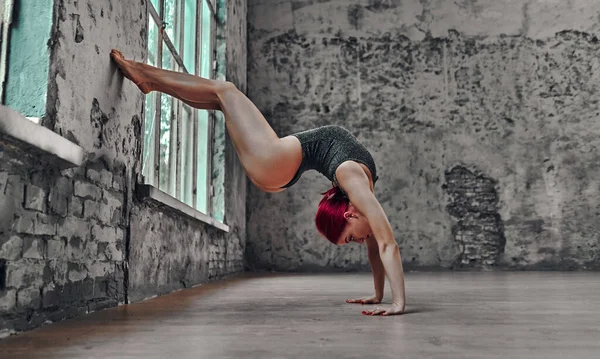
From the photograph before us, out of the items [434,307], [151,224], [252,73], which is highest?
[252,73]

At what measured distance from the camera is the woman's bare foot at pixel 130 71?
2.51 metres

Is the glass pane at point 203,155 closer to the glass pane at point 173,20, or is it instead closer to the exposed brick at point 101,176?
the glass pane at point 173,20

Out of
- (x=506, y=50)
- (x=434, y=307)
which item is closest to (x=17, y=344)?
(x=434, y=307)

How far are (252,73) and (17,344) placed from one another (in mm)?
6027

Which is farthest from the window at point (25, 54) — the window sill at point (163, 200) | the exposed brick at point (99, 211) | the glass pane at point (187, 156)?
the glass pane at point (187, 156)

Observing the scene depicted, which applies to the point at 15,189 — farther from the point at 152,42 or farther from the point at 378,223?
the point at 152,42

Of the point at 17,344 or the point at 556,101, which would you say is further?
the point at 556,101

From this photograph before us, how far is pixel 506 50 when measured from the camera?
7.15 meters

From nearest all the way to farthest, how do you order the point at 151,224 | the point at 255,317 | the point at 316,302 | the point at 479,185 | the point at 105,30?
the point at 255,317, the point at 105,30, the point at 316,302, the point at 151,224, the point at 479,185

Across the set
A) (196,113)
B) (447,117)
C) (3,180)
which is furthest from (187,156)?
(447,117)

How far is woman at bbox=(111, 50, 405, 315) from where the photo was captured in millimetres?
2320

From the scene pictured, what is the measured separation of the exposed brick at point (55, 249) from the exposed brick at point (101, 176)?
0.37 meters

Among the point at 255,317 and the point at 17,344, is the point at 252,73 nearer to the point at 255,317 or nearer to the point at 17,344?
the point at 255,317

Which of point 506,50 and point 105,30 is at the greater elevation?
point 506,50
